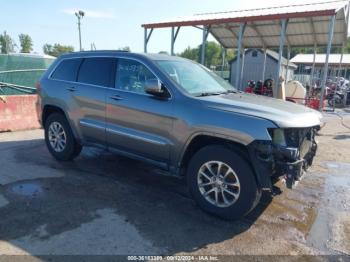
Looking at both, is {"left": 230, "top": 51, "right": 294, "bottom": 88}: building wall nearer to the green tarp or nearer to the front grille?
the green tarp

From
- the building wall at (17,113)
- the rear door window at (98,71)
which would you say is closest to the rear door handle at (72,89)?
the rear door window at (98,71)

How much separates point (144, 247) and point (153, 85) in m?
1.95

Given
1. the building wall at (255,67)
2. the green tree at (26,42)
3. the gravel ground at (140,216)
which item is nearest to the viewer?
the gravel ground at (140,216)

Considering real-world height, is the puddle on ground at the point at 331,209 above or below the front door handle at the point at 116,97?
below

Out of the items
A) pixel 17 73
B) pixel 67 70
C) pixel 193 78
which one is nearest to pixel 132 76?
pixel 193 78

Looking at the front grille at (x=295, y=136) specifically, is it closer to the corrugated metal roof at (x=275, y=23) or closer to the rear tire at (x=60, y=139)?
the rear tire at (x=60, y=139)

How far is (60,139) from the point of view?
5918 millimetres

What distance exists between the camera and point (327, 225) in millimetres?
3965

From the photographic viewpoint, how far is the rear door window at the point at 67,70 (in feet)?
18.3

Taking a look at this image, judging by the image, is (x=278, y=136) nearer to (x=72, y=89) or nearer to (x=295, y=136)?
(x=295, y=136)

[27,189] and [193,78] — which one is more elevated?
[193,78]

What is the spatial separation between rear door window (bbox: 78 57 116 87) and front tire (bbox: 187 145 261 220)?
192 centimetres

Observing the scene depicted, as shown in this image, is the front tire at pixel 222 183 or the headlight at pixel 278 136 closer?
the headlight at pixel 278 136

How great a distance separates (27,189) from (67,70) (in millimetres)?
2145
